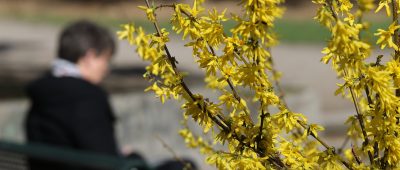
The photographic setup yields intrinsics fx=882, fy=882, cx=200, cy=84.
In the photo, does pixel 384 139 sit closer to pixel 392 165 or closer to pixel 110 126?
pixel 392 165

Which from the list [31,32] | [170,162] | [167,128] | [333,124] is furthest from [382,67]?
[31,32]

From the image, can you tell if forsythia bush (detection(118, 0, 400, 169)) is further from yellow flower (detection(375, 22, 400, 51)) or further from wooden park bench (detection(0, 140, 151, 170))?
wooden park bench (detection(0, 140, 151, 170))

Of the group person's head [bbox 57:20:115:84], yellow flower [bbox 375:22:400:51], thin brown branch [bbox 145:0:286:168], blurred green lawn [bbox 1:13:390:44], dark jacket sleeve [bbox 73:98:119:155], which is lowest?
blurred green lawn [bbox 1:13:390:44]

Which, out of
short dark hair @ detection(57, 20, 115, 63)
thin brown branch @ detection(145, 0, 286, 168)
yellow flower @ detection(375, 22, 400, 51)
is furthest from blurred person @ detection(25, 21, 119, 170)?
yellow flower @ detection(375, 22, 400, 51)

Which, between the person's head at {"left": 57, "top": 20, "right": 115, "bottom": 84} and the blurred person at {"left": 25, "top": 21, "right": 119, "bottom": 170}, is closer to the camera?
the blurred person at {"left": 25, "top": 21, "right": 119, "bottom": 170}

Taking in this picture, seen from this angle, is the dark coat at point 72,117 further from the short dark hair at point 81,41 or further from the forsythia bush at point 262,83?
the forsythia bush at point 262,83

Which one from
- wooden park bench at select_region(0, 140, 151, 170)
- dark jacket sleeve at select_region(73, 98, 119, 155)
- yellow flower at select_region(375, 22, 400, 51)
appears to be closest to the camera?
yellow flower at select_region(375, 22, 400, 51)

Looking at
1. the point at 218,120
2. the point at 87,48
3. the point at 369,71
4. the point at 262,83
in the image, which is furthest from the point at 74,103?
the point at 369,71

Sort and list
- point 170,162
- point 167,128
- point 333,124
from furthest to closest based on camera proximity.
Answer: point 333,124 < point 167,128 < point 170,162
